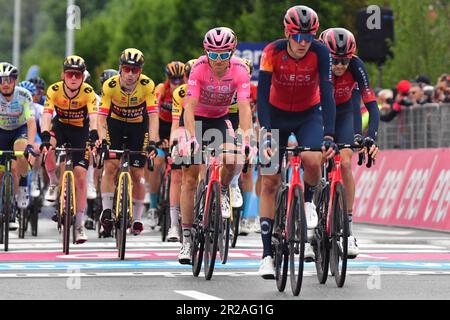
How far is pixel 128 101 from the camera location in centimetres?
1625

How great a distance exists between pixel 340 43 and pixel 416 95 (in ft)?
33.6

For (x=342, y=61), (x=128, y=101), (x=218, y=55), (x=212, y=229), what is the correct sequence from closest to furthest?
1. (x=212, y=229)
2. (x=218, y=55)
3. (x=342, y=61)
4. (x=128, y=101)

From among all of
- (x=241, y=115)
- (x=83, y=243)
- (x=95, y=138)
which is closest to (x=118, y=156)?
(x=95, y=138)

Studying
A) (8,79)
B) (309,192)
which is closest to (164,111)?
(8,79)

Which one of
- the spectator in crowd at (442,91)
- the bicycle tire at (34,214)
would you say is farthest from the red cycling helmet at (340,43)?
the spectator in crowd at (442,91)

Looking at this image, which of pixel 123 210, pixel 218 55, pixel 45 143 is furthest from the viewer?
pixel 45 143

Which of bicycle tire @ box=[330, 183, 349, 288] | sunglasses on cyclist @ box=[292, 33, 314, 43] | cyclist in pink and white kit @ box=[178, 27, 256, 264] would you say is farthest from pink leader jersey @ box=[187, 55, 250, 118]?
bicycle tire @ box=[330, 183, 349, 288]

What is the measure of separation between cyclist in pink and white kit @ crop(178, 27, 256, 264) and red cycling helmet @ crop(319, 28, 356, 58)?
81cm

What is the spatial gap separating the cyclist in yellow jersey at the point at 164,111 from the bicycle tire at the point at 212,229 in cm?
597

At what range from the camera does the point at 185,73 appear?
58.3ft

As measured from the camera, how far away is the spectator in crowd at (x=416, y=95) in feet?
76.0

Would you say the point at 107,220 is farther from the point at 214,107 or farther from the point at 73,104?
the point at 214,107

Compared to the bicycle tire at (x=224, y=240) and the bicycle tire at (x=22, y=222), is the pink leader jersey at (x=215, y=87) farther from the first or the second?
the bicycle tire at (x=22, y=222)

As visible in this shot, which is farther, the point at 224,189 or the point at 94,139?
the point at 94,139
